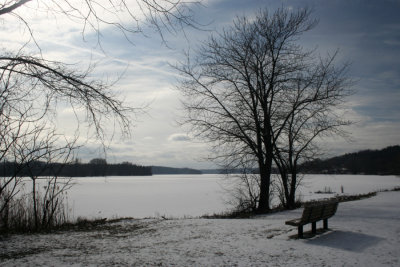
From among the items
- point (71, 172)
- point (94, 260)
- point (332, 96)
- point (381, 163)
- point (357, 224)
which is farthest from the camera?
point (381, 163)

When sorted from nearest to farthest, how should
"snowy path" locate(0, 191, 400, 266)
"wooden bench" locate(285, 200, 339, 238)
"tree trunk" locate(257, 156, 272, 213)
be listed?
1. "snowy path" locate(0, 191, 400, 266)
2. "wooden bench" locate(285, 200, 339, 238)
3. "tree trunk" locate(257, 156, 272, 213)

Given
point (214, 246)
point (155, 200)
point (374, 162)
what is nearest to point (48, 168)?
point (214, 246)

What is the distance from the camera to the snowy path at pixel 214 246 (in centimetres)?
575

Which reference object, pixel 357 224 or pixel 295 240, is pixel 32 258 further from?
pixel 357 224

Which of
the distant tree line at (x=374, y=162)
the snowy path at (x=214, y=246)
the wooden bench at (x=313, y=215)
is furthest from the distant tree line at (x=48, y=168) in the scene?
the distant tree line at (x=374, y=162)

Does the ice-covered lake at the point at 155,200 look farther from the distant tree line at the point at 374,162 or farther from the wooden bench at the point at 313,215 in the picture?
the distant tree line at the point at 374,162

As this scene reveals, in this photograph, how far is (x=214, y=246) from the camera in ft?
22.8

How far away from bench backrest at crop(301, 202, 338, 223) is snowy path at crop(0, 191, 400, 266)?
0.42m

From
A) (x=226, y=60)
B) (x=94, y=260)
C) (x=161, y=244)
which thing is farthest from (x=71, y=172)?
(x=226, y=60)

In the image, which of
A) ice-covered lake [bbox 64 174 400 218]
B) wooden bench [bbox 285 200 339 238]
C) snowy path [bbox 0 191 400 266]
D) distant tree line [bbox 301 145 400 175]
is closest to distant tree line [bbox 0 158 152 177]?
ice-covered lake [bbox 64 174 400 218]

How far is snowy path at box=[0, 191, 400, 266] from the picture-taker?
5.75 meters

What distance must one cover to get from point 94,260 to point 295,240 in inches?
166

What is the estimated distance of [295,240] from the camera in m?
7.36

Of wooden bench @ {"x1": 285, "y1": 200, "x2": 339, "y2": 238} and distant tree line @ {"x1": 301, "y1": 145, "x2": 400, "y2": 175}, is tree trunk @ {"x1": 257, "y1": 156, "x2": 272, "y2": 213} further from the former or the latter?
distant tree line @ {"x1": 301, "y1": 145, "x2": 400, "y2": 175}
